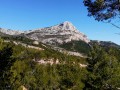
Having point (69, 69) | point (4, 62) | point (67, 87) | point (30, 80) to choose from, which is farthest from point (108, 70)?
point (30, 80)

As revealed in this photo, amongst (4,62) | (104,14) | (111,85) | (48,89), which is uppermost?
(104,14)

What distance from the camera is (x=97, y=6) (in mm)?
28547

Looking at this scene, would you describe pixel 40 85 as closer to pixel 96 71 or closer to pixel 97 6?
pixel 96 71

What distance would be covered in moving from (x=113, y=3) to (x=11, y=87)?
15.8 meters

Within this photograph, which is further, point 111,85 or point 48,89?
point 48,89

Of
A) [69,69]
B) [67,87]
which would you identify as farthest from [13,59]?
[69,69]

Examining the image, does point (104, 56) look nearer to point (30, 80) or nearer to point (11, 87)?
point (11, 87)

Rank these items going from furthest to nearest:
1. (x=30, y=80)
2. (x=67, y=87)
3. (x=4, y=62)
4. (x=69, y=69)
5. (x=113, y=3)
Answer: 1. (x=30, y=80)
2. (x=69, y=69)
3. (x=67, y=87)
4. (x=4, y=62)
5. (x=113, y=3)

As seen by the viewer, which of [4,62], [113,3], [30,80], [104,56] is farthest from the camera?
[30,80]

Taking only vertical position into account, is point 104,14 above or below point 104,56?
above

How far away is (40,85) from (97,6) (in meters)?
98.3

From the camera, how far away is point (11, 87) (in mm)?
36500

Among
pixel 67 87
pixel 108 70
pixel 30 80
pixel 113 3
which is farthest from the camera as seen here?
pixel 30 80

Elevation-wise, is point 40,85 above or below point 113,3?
below
